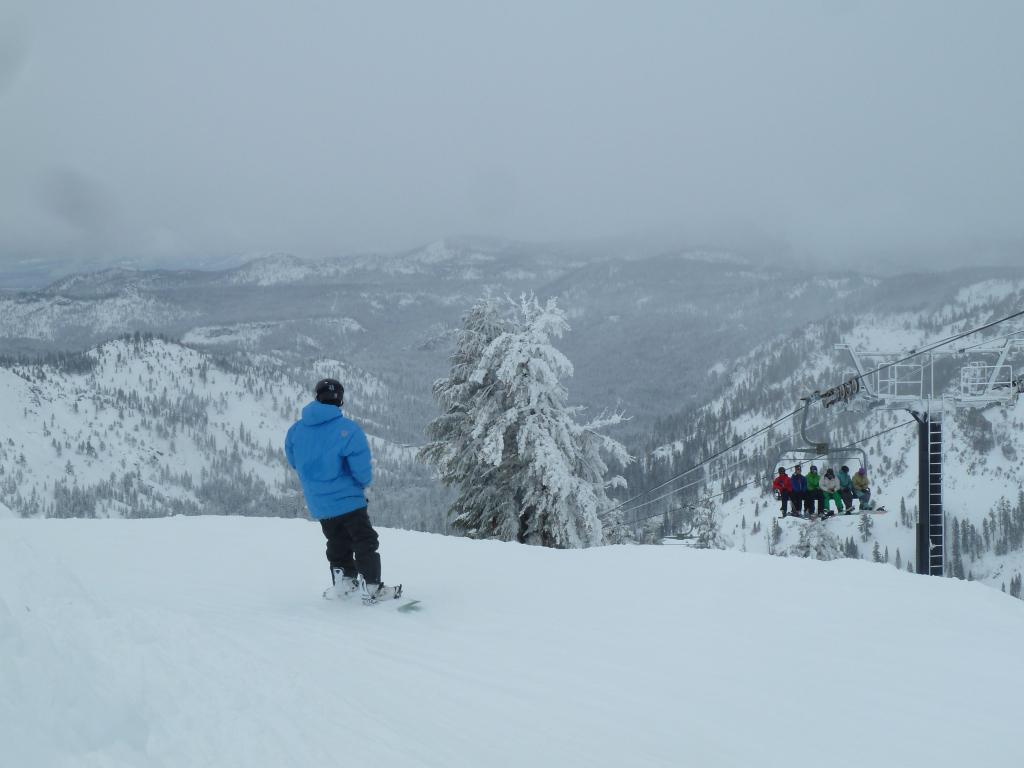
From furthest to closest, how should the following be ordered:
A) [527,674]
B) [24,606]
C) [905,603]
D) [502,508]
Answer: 1. [502,508]
2. [905,603]
3. [527,674]
4. [24,606]

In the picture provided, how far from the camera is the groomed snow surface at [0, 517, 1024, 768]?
3.00m

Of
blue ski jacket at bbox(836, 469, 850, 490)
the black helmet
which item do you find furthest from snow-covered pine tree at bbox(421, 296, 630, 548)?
the black helmet

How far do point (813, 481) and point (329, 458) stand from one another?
1458 centimetres

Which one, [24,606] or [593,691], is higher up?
[24,606]

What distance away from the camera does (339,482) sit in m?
6.93

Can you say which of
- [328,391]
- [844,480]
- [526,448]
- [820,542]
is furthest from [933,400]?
[820,542]

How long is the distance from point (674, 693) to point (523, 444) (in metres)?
13.8

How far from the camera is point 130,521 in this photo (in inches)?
496

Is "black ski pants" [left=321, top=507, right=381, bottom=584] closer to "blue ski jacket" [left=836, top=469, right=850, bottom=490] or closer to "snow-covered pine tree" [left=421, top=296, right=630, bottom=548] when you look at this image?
"snow-covered pine tree" [left=421, top=296, right=630, bottom=548]

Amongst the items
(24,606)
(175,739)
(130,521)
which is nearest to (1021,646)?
(175,739)

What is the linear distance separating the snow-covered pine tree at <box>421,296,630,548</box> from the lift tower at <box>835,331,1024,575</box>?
21.0 feet

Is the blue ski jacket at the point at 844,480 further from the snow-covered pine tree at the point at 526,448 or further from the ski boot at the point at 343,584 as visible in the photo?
the ski boot at the point at 343,584

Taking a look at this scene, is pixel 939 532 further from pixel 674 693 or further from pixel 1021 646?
pixel 674 693

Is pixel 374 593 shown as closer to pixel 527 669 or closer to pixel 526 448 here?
pixel 527 669
